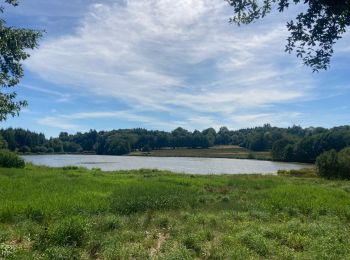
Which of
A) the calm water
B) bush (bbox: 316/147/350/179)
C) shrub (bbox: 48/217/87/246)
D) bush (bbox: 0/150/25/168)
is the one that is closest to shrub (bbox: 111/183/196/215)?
shrub (bbox: 48/217/87/246)

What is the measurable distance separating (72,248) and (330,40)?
900 centimetres

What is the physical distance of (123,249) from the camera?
12328mm

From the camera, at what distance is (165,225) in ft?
55.6

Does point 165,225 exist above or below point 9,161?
below

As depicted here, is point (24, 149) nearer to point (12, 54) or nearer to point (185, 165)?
point (185, 165)

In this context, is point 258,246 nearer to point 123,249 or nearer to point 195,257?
point 195,257

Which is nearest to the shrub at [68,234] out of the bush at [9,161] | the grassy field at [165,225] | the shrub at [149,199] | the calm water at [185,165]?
the grassy field at [165,225]

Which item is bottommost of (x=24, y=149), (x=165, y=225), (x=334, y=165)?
(x=165, y=225)

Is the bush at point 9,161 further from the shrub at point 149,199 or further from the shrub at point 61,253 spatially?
the shrub at point 61,253

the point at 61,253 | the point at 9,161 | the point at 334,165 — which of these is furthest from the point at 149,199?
the point at 334,165

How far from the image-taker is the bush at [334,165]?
59250 mm

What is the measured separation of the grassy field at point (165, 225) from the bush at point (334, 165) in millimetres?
35759

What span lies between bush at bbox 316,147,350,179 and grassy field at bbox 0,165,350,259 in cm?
3576

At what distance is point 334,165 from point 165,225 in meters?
49.9
